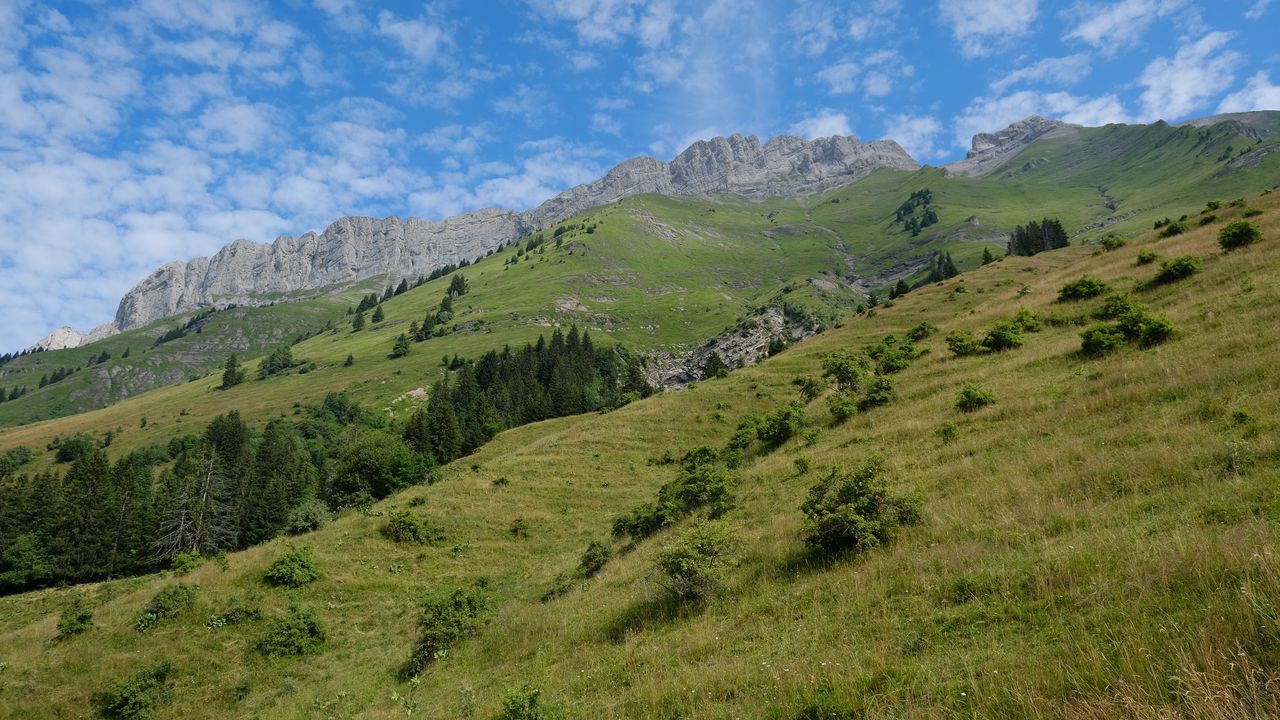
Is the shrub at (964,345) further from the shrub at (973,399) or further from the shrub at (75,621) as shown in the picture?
the shrub at (75,621)

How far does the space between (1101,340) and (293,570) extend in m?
44.8

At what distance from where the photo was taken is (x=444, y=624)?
2195cm

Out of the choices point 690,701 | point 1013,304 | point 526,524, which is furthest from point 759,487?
point 1013,304

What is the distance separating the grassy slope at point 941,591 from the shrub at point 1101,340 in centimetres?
89

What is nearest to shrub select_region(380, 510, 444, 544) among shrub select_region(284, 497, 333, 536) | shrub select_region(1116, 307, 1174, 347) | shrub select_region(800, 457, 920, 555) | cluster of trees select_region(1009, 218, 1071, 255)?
shrub select_region(284, 497, 333, 536)

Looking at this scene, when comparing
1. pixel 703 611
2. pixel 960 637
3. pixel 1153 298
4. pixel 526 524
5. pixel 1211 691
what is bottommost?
pixel 526 524

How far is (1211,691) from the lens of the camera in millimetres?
5566

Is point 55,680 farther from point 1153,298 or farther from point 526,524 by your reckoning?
point 1153,298

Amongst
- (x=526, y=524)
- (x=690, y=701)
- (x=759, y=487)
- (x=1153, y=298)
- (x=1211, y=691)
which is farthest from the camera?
(x=526, y=524)

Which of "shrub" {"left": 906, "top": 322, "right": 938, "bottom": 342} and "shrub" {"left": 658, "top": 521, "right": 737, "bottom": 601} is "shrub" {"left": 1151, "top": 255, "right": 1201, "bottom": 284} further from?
"shrub" {"left": 658, "top": 521, "right": 737, "bottom": 601}

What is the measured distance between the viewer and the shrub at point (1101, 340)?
2566 cm

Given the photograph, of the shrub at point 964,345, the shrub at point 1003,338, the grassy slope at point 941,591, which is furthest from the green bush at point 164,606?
the shrub at point 1003,338

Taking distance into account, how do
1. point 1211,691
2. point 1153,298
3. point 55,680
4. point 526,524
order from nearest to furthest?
point 1211,691, point 55,680, point 1153,298, point 526,524

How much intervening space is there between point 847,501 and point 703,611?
17.6ft
